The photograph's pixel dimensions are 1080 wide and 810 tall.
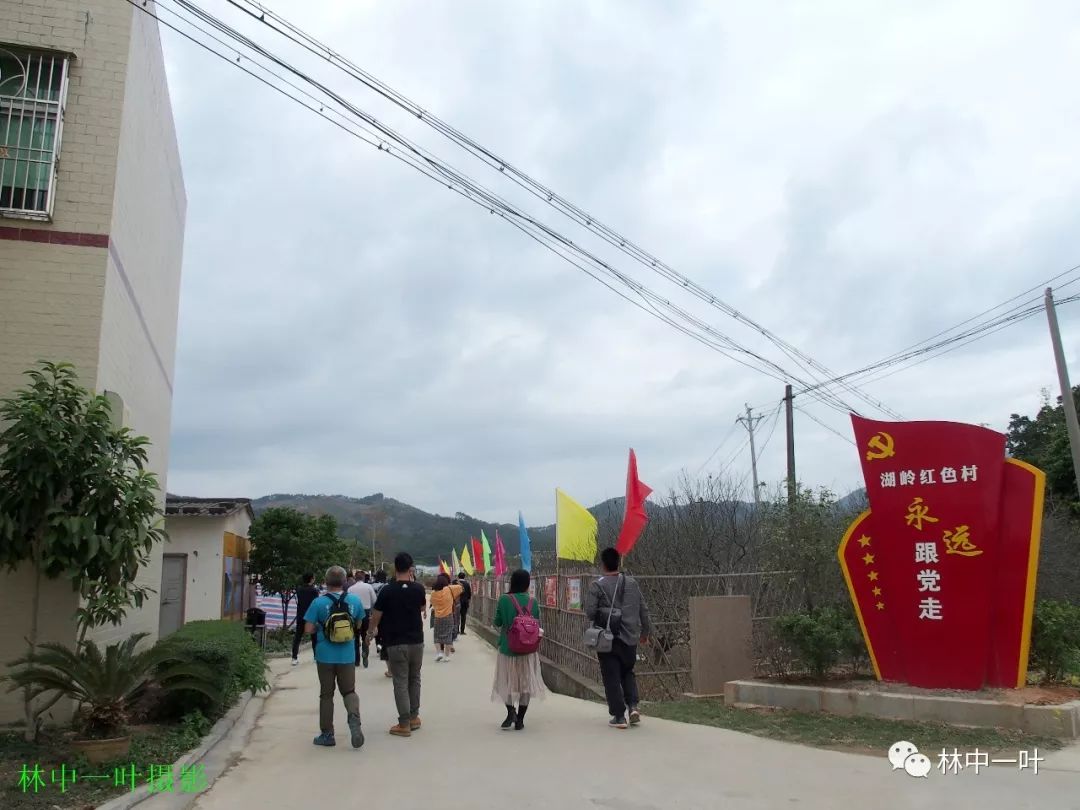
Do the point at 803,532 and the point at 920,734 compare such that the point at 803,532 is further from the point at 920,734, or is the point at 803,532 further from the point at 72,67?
the point at 72,67

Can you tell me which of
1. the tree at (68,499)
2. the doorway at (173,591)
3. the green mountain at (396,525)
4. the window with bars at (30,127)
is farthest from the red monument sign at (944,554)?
the green mountain at (396,525)

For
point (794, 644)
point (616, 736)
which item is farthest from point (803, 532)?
point (616, 736)

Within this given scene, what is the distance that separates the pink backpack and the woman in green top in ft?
0.11

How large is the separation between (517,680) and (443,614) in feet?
25.4

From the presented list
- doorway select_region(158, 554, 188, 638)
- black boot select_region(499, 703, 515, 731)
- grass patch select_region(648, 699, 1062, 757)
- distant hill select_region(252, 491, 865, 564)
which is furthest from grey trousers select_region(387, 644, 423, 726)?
distant hill select_region(252, 491, 865, 564)

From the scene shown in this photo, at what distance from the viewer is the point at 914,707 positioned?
7730 millimetres

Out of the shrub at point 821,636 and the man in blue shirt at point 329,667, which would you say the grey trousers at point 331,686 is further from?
the shrub at point 821,636

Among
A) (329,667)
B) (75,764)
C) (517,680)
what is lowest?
(75,764)

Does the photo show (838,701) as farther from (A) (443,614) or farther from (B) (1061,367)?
(B) (1061,367)

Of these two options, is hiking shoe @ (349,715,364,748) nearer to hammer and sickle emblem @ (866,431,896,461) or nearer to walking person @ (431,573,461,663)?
hammer and sickle emblem @ (866,431,896,461)

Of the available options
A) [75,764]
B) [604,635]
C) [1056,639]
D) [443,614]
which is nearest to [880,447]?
[1056,639]

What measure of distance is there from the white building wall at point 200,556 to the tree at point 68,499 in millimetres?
10866

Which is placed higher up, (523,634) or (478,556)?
(478,556)

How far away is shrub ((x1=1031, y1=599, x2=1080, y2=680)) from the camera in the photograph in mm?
7938
